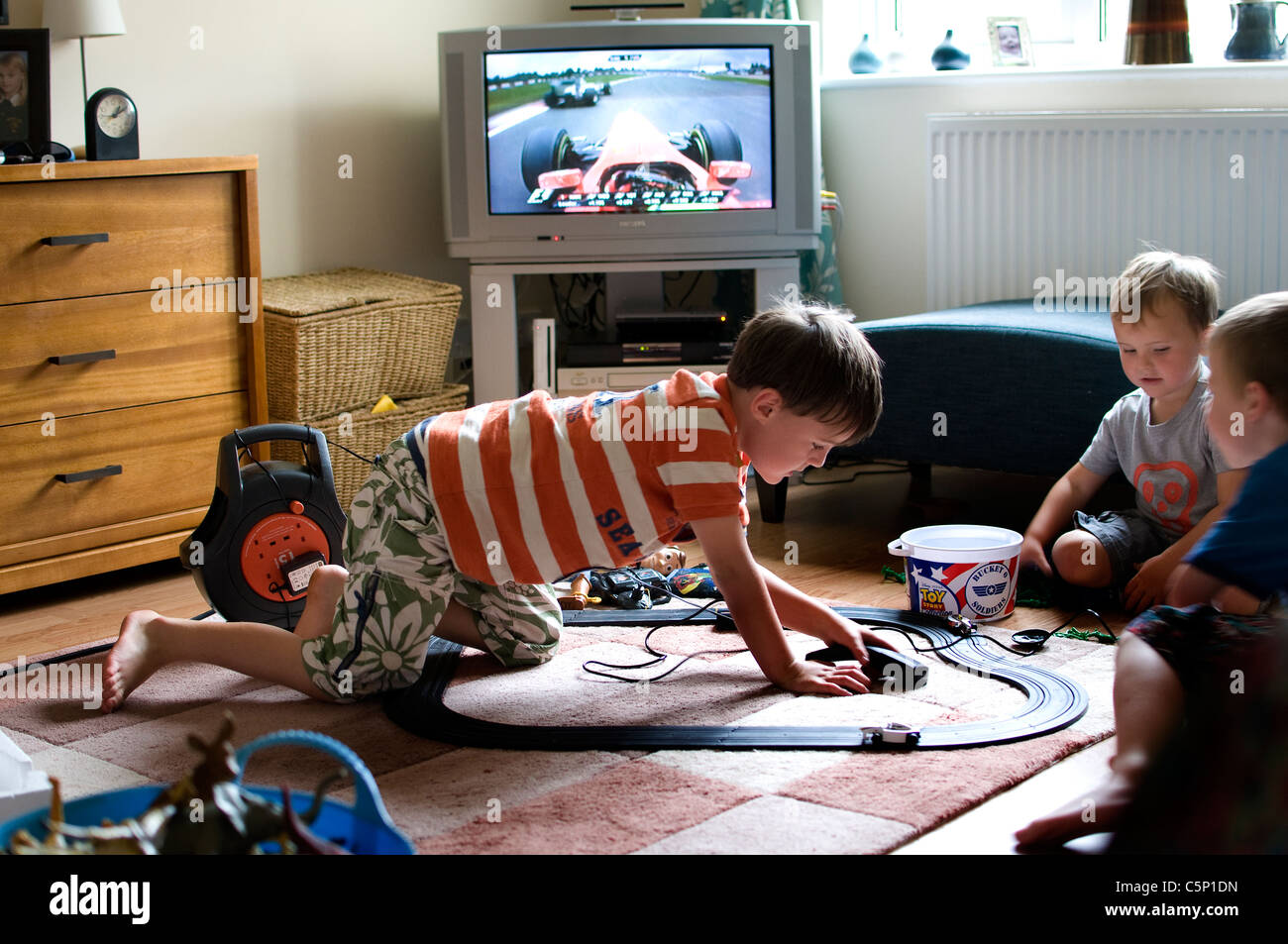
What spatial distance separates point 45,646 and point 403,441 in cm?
80

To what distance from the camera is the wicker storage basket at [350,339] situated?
9.14 ft

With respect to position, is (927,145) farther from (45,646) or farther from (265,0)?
(45,646)

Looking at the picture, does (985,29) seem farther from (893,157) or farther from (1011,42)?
(893,157)

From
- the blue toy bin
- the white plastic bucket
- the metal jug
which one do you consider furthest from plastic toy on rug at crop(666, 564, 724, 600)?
the metal jug

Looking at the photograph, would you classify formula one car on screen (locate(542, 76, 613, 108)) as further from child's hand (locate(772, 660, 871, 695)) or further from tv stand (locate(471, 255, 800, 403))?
child's hand (locate(772, 660, 871, 695))

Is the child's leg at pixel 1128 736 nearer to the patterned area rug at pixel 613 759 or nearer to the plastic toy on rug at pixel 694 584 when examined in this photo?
the patterned area rug at pixel 613 759

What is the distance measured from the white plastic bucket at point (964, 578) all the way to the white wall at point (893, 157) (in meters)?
1.54

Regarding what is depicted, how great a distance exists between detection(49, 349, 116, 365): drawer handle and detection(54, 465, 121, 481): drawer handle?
195 mm

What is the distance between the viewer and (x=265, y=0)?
3111 mm

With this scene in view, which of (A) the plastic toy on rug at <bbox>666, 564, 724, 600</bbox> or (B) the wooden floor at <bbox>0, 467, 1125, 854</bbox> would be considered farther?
(A) the plastic toy on rug at <bbox>666, 564, 724, 600</bbox>

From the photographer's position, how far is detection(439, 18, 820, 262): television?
3090mm

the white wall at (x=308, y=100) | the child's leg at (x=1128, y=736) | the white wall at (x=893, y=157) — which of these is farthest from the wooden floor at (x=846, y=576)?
the white wall at (x=308, y=100)

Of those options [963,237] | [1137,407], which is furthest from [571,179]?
[1137,407]
